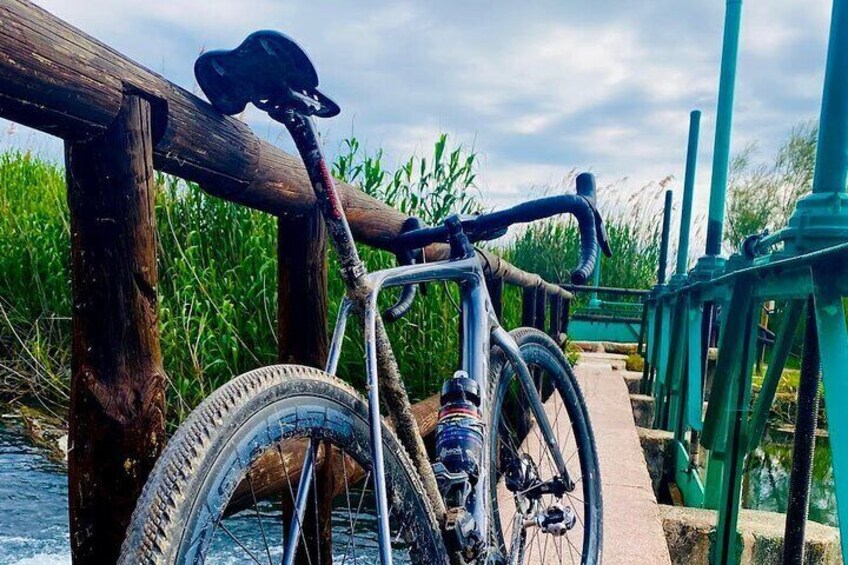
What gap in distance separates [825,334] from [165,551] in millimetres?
1112

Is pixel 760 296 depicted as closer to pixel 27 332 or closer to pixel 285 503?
pixel 285 503

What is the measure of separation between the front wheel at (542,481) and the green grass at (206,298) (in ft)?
4.42

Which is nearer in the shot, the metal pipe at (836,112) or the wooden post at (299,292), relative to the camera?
the wooden post at (299,292)

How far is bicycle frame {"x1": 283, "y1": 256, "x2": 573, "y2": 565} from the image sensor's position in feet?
2.93

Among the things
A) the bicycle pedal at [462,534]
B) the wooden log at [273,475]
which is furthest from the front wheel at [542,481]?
the wooden log at [273,475]

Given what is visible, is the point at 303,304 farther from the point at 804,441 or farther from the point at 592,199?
the point at 804,441

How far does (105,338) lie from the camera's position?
0.84 meters

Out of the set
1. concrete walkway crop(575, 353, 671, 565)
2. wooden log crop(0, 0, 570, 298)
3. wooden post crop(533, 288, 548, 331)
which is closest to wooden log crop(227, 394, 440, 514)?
wooden log crop(0, 0, 570, 298)

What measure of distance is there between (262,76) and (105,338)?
15.0 inches

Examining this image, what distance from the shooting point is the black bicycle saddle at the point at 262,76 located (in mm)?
912

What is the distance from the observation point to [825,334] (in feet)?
4.15

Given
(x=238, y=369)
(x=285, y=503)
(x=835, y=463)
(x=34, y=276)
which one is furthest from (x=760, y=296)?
(x=34, y=276)

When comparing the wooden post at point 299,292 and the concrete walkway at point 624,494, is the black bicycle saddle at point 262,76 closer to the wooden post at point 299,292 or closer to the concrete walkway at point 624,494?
the wooden post at point 299,292

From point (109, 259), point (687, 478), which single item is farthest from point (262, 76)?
point (687, 478)
